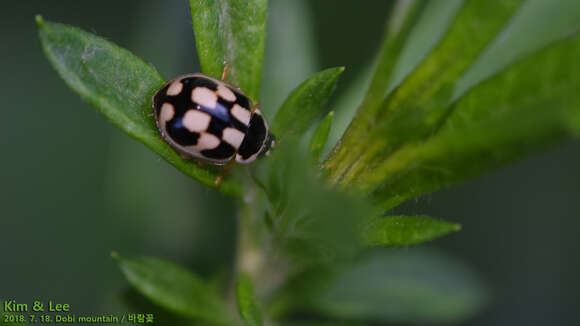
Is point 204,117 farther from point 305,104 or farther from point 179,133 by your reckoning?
point 305,104

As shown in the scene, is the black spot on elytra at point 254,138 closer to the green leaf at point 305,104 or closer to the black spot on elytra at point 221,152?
the black spot on elytra at point 221,152

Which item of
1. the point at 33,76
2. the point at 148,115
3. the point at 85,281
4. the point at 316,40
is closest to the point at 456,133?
the point at 148,115

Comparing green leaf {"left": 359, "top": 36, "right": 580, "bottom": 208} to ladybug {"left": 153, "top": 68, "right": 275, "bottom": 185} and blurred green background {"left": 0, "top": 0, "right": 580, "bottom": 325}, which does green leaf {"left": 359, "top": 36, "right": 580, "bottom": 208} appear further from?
blurred green background {"left": 0, "top": 0, "right": 580, "bottom": 325}

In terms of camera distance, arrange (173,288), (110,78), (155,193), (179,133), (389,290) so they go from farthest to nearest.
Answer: (155,193)
(389,290)
(179,133)
(173,288)
(110,78)

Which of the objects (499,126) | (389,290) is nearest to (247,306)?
(499,126)

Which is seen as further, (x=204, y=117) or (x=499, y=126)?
(x=204, y=117)

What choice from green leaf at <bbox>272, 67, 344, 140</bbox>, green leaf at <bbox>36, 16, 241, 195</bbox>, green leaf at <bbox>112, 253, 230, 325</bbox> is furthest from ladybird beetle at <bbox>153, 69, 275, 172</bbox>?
green leaf at <bbox>112, 253, 230, 325</bbox>

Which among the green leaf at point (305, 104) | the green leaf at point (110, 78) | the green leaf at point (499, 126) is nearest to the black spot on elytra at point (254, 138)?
the green leaf at point (305, 104)
